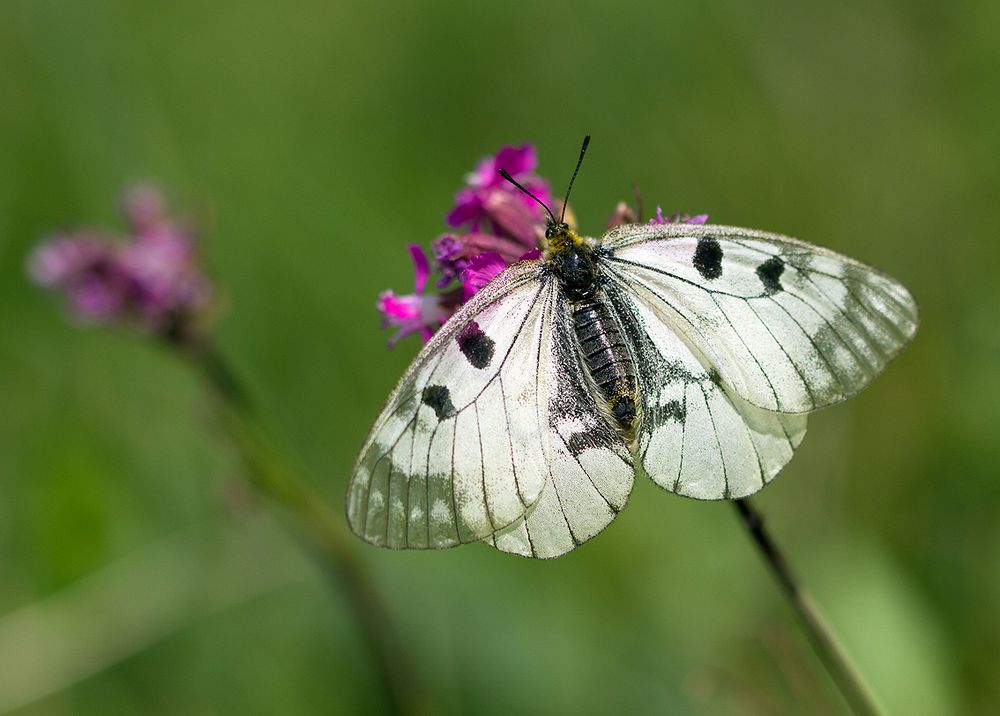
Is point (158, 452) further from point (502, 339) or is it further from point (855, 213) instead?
point (855, 213)

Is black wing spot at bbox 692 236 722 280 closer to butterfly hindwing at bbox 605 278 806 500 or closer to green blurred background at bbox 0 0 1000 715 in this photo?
butterfly hindwing at bbox 605 278 806 500

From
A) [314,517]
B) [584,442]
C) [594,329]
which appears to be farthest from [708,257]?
[314,517]

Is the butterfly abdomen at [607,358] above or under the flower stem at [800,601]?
above

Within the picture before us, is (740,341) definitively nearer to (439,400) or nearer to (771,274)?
(771,274)

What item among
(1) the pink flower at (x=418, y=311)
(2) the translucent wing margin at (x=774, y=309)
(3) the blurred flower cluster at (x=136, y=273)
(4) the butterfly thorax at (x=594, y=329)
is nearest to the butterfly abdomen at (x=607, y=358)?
(4) the butterfly thorax at (x=594, y=329)

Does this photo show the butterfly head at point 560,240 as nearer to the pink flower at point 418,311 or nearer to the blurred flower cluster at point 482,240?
the blurred flower cluster at point 482,240
